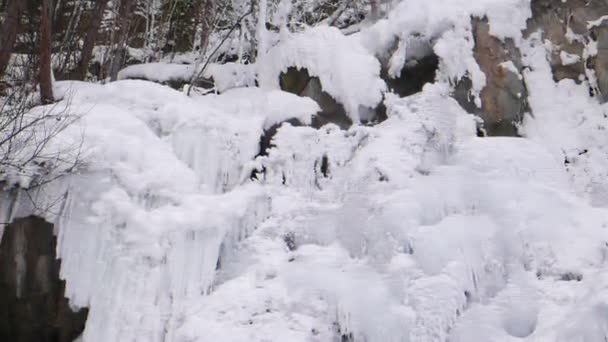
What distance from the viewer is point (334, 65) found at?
5.58m

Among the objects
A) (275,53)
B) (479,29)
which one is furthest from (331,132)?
(479,29)

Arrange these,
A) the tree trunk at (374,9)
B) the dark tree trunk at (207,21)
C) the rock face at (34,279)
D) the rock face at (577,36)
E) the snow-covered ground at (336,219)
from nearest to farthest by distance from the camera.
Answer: the snow-covered ground at (336,219) → the rock face at (34,279) → the rock face at (577,36) → the dark tree trunk at (207,21) → the tree trunk at (374,9)

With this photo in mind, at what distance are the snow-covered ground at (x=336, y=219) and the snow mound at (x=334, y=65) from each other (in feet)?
Answer: 0.14

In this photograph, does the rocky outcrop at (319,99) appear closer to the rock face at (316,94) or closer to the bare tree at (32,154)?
the rock face at (316,94)

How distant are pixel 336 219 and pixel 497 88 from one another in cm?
223

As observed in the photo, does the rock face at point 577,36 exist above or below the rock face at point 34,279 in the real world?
above

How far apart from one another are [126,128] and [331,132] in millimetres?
1685

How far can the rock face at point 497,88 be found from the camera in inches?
208

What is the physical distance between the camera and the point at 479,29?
5516mm

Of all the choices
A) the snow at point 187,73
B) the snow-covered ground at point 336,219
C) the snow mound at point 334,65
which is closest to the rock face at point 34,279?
the snow-covered ground at point 336,219

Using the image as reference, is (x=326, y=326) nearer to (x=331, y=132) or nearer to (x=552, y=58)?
(x=331, y=132)

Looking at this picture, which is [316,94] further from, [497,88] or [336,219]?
[336,219]

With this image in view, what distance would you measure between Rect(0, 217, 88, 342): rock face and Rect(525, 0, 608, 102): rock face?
15.0ft

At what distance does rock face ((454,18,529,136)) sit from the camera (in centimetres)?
529
